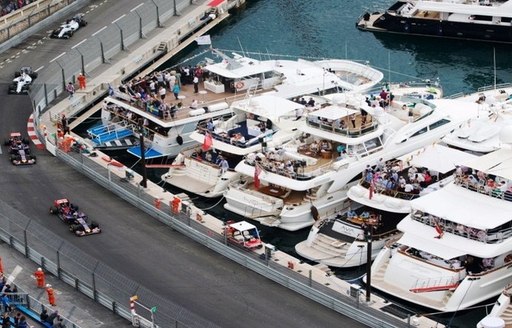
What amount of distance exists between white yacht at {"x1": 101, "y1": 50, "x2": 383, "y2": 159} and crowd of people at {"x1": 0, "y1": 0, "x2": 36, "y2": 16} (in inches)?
940

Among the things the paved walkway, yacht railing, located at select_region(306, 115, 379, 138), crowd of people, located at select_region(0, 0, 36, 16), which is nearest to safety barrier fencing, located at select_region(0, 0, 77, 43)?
crowd of people, located at select_region(0, 0, 36, 16)

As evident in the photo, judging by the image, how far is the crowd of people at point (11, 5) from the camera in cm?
11488

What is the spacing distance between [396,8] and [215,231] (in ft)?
163

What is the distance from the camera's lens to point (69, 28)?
11138 centimetres

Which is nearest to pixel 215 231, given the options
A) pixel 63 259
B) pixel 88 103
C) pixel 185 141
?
pixel 63 259

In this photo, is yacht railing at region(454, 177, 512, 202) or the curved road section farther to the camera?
yacht railing at region(454, 177, 512, 202)

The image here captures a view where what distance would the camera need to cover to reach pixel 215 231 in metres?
76.3

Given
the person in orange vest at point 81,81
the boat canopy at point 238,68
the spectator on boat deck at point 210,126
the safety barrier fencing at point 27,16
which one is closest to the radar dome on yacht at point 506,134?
the spectator on boat deck at point 210,126

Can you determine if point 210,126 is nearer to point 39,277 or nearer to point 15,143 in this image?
point 15,143

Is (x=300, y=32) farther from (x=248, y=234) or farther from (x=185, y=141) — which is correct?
(x=248, y=234)

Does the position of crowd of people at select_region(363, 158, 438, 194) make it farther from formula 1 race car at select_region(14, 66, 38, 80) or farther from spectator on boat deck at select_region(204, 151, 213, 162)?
formula 1 race car at select_region(14, 66, 38, 80)

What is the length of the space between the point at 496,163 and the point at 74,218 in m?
22.5

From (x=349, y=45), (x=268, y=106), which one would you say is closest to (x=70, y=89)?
(x=268, y=106)

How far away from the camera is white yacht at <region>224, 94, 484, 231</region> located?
3182 inches
